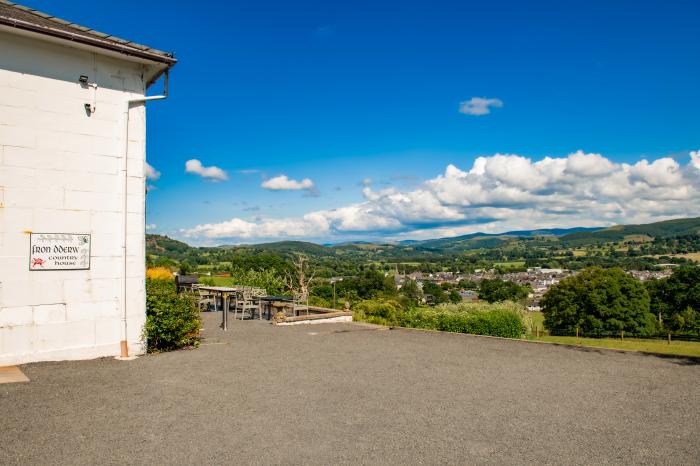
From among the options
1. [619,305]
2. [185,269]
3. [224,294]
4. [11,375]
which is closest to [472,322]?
[224,294]

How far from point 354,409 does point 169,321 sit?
4.81 metres

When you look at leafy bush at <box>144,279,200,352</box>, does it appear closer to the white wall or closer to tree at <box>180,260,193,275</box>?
the white wall

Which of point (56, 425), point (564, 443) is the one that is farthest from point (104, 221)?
point (564, 443)

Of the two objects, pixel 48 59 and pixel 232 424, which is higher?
pixel 48 59

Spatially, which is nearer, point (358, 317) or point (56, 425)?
point (56, 425)

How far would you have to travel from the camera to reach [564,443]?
475 cm

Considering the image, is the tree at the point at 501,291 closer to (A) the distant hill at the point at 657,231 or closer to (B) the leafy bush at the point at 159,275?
(B) the leafy bush at the point at 159,275

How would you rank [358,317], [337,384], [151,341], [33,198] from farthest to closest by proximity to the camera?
1. [358,317]
2. [151,341]
3. [33,198]
4. [337,384]

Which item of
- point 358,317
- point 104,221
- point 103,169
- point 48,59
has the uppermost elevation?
point 48,59

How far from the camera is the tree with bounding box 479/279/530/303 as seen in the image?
214 feet

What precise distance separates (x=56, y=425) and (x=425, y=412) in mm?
4035

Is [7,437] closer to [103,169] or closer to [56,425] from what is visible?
[56,425]

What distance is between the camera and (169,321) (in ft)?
29.8

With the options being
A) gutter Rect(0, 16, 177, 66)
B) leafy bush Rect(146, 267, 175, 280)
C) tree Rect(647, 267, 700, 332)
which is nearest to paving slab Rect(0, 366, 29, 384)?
gutter Rect(0, 16, 177, 66)
